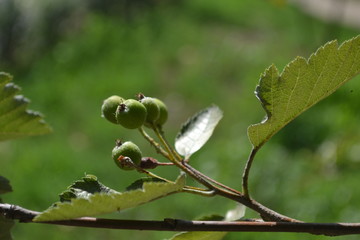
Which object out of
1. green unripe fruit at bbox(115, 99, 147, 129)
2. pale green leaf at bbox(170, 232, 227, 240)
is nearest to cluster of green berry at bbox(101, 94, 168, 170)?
green unripe fruit at bbox(115, 99, 147, 129)

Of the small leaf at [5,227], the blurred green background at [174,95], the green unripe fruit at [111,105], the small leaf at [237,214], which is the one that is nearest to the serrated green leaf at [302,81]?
the small leaf at [237,214]

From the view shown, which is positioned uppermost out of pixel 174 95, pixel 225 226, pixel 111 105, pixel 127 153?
pixel 174 95

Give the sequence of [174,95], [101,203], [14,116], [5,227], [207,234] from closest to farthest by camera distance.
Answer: [101,203]
[5,227]
[207,234]
[14,116]
[174,95]

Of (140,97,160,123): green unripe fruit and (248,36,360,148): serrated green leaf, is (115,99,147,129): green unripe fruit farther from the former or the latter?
(248,36,360,148): serrated green leaf

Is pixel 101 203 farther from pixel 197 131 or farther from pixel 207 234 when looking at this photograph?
pixel 197 131

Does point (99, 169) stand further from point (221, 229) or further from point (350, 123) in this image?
point (221, 229)

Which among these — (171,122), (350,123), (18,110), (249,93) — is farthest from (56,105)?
(18,110)

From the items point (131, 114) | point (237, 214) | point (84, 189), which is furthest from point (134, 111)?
point (237, 214)
